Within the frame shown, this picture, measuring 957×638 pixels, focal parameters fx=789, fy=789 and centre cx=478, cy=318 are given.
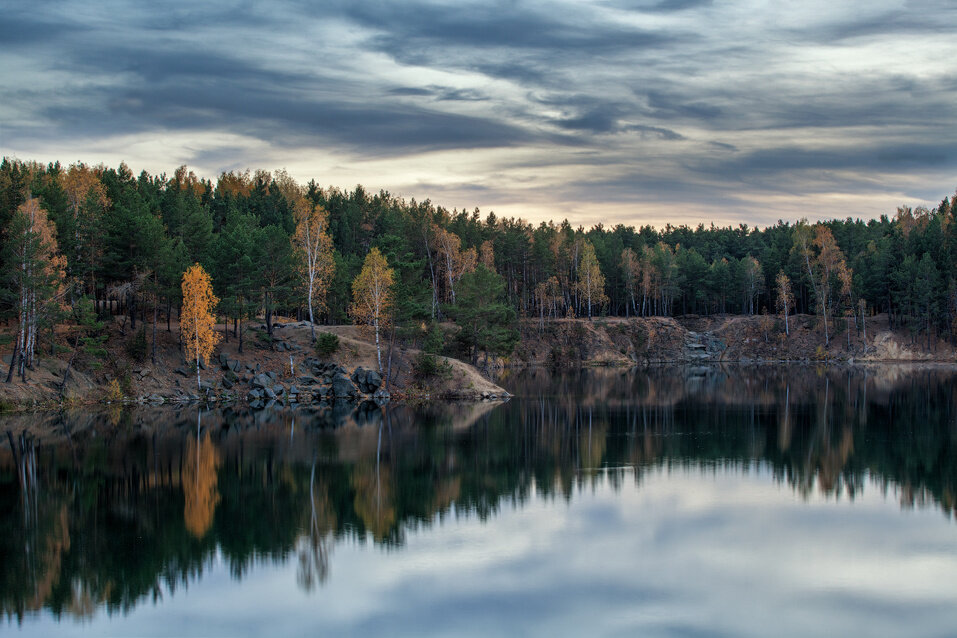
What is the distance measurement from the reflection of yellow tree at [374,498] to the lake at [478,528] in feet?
0.55

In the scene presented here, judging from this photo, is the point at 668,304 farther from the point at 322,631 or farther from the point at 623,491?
the point at 322,631

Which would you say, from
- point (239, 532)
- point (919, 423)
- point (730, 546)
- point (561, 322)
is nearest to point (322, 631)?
point (239, 532)

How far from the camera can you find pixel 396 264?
242 feet

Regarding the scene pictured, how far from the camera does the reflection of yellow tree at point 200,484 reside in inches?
1085

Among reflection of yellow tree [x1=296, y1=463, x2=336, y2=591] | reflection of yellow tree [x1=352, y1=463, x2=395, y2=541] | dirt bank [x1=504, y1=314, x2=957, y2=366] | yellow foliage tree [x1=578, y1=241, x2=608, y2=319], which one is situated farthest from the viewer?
yellow foliage tree [x1=578, y1=241, x2=608, y2=319]

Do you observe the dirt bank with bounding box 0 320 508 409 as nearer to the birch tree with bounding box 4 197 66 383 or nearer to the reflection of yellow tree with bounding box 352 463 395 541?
the birch tree with bounding box 4 197 66 383

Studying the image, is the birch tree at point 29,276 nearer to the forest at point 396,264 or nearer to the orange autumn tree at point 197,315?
the forest at point 396,264

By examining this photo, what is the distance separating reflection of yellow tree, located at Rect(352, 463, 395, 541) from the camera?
27.5 meters

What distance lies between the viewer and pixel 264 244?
69.2 metres

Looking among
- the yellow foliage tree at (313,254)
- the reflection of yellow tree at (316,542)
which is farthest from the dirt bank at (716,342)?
the reflection of yellow tree at (316,542)

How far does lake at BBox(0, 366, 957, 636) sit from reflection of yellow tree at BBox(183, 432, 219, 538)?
7.5 inches

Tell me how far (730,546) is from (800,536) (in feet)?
9.16

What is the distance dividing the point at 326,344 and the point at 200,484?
118 ft

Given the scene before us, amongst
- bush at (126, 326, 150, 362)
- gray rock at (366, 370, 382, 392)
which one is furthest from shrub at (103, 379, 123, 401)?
gray rock at (366, 370, 382, 392)
